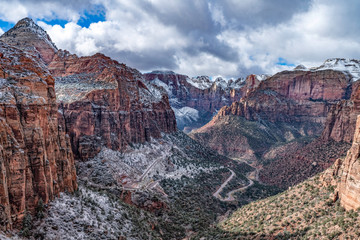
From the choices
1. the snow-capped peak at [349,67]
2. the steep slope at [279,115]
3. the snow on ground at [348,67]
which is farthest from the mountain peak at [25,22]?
the snow-capped peak at [349,67]

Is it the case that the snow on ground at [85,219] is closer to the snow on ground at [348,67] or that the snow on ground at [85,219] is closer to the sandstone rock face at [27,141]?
the sandstone rock face at [27,141]

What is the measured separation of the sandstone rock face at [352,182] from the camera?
87.8 ft

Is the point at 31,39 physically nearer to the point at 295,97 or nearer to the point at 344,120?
the point at 344,120

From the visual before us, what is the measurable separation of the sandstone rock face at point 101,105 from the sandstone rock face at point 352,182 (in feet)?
168

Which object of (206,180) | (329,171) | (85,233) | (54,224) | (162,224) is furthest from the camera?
(206,180)

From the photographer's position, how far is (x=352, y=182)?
27.3 meters

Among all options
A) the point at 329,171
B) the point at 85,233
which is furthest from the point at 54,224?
the point at 329,171

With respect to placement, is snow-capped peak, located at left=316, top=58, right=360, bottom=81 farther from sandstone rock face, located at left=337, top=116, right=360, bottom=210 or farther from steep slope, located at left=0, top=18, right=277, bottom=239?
sandstone rock face, located at left=337, top=116, right=360, bottom=210

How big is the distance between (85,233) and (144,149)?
52.1 meters

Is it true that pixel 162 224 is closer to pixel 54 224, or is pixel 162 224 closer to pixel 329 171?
pixel 54 224

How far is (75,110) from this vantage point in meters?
61.6

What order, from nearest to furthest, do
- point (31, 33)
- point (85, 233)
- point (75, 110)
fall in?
point (85, 233) → point (75, 110) → point (31, 33)

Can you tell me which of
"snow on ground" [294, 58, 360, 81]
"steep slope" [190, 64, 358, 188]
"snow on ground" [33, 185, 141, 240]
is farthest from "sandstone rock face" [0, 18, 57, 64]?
"snow on ground" [294, 58, 360, 81]

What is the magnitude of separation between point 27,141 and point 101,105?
1736 inches
